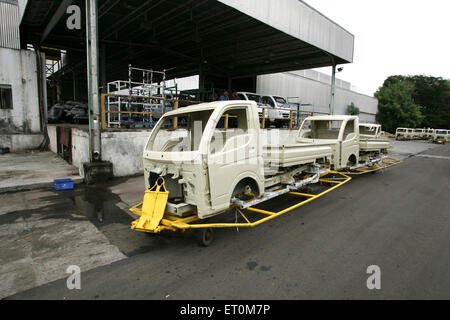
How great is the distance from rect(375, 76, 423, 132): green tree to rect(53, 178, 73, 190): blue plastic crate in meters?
49.2

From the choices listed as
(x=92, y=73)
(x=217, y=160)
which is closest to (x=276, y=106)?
(x=92, y=73)

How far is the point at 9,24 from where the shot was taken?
12.1m

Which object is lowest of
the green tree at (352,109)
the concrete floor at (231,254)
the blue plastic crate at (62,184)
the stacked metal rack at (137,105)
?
the concrete floor at (231,254)

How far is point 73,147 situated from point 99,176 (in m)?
2.55

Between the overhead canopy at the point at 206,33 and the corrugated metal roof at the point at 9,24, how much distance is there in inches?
17.8

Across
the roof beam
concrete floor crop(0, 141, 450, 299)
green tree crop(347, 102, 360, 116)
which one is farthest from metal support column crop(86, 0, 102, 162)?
green tree crop(347, 102, 360, 116)

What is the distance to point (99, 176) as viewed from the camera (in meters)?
7.43

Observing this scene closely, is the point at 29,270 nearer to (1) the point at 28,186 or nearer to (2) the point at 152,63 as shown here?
(1) the point at 28,186

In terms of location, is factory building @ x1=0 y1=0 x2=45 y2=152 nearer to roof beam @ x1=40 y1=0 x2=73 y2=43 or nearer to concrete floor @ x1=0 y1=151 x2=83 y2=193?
roof beam @ x1=40 y1=0 x2=73 y2=43

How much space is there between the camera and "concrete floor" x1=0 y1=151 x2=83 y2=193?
22.0 feet

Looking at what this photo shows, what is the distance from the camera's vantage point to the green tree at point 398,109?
141ft

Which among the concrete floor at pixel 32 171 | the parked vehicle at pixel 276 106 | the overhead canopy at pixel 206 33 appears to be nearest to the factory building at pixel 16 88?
the overhead canopy at pixel 206 33

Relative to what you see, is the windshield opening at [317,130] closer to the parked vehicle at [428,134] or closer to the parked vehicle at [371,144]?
the parked vehicle at [371,144]

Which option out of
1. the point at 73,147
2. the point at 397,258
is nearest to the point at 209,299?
the point at 397,258
